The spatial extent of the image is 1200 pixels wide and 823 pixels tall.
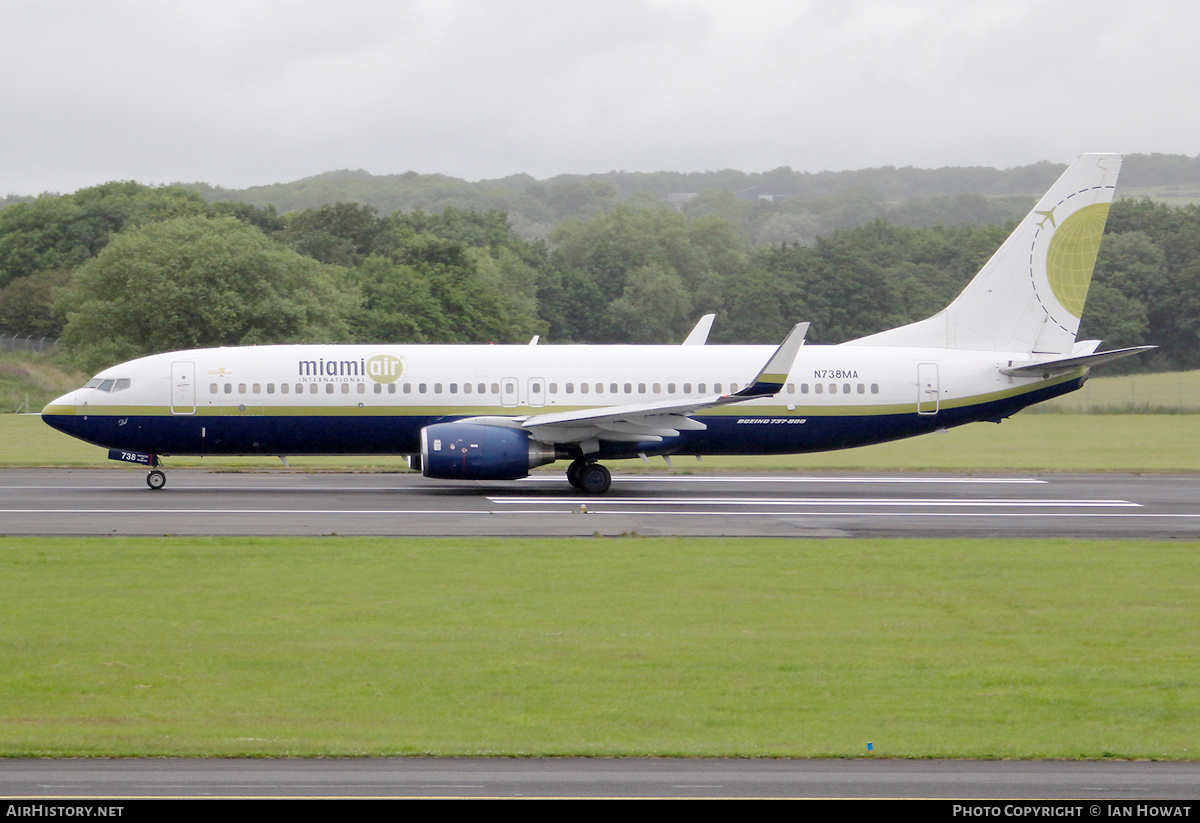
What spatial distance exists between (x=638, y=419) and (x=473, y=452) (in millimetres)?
3917

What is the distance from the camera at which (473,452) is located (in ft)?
91.6

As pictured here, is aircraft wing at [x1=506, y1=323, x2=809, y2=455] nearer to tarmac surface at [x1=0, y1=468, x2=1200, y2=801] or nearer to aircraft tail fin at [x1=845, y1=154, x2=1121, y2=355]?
tarmac surface at [x1=0, y1=468, x2=1200, y2=801]

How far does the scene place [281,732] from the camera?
409 inches

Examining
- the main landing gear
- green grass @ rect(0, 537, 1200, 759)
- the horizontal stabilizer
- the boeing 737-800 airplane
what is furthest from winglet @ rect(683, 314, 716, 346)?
green grass @ rect(0, 537, 1200, 759)

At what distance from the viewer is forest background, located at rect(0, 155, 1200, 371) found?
2224 inches

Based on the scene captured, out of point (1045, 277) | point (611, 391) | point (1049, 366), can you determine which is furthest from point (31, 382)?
point (1049, 366)

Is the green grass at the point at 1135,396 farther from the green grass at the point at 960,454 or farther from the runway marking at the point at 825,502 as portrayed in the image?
the runway marking at the point at 825,502

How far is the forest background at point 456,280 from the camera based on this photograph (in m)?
56.5

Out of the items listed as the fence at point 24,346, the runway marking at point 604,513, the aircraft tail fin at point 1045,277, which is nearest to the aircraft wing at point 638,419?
the runway marking at point 604,513

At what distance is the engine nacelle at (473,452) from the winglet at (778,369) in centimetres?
505

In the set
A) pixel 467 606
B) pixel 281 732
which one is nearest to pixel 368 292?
pixel 467 606

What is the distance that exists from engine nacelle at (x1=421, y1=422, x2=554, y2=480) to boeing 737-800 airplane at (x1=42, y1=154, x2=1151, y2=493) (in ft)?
0.12
